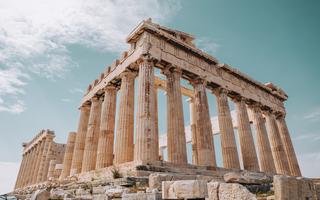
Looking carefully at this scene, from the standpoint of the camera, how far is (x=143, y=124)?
1330 centimetres

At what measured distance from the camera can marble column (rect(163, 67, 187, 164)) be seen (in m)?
14.3

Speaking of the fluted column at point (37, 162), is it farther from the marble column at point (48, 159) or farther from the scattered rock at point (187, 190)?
the scattered rock at point (187, 190)

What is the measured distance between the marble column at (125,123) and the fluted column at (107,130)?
1973 mm

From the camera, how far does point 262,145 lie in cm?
2145

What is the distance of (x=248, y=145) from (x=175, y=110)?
8465 mm

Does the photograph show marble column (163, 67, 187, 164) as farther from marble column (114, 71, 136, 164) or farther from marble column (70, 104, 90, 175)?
marble column (70, 104, 90, 175)

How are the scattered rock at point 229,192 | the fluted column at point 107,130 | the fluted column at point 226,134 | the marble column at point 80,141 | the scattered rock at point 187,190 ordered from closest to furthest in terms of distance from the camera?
the scattered rock at point 229,192 → the scattered rock at point 187,190 → the fluted column at point 107,130 → the fluted column at point 226,134 → the marble column at point 80,141

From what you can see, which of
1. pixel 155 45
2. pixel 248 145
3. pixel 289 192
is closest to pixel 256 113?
pixel 248 145

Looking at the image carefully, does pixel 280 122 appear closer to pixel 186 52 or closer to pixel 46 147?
pixel 186 52

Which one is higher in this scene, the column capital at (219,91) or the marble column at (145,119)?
the column capital at (219,91)

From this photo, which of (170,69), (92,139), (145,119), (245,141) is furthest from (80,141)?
(245,141)

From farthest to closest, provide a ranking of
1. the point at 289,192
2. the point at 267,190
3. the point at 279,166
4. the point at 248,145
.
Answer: the point at 279,166 < the point at 248,145 < the point at 267,190 < the point at 289,192

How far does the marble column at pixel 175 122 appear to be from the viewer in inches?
565

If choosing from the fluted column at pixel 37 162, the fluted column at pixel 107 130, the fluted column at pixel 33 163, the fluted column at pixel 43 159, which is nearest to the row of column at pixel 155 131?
the fluted column at pixel 107 130
